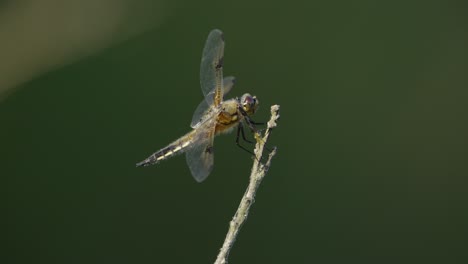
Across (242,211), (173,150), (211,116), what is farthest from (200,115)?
(242,211)

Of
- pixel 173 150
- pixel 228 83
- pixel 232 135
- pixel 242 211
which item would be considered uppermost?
pixel 232 135

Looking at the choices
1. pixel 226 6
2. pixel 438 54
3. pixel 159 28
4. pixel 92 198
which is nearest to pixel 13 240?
pixel 92 198

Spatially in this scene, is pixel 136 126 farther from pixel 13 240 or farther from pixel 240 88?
pixel 13 240

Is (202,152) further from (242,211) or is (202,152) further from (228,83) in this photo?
(242,211)

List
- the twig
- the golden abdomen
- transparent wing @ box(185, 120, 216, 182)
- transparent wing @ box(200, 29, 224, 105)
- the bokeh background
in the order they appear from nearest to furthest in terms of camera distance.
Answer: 1. the twig
2. transparent wing @ box(185, 120, 216, 182)
3. the golden abdomen
4. transparent wing @ box(200, 29, 224, 105)
5. the bokeh background

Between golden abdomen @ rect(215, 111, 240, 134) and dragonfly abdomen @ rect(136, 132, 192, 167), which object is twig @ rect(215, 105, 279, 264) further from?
dragonfly abdomen @ rect(136, 132, 192, 167)

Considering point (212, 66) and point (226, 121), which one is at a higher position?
point (212, 66)

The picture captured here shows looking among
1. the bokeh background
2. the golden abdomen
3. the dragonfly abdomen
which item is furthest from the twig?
the bokeh background
